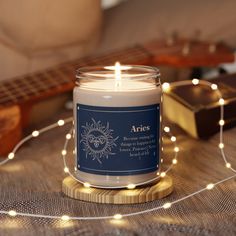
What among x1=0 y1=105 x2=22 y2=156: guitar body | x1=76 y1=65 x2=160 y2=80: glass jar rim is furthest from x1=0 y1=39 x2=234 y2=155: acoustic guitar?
x1=76 y1=65 x2=160 y2=80: glass jar rim

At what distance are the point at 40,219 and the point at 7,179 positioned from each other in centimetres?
16

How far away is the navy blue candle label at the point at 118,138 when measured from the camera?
2.14ft

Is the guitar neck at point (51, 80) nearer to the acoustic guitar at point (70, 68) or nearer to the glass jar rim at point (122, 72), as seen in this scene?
the acoustic guitar at point (70, 68)

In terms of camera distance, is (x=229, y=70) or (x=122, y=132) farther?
(x=229, y=70)

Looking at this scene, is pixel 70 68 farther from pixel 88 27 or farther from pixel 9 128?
pixel 9 128

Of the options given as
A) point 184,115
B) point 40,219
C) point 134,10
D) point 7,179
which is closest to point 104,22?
point 134,10

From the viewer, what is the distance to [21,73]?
3.80 feet

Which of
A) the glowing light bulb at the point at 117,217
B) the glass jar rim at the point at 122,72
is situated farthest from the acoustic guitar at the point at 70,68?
the glowing light bulb at the point at 117,217

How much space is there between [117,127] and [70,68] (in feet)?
1.60

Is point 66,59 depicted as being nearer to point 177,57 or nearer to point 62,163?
point 177,57

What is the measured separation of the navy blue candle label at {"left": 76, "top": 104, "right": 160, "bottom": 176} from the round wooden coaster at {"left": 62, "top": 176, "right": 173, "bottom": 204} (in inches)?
0.8

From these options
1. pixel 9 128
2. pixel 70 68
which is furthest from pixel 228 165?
pixel 70 68

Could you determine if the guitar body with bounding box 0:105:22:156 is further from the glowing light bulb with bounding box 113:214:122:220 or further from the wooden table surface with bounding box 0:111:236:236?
the glowing light bulb with bounding box 113:214:122:220

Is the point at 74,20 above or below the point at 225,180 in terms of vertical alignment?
above
